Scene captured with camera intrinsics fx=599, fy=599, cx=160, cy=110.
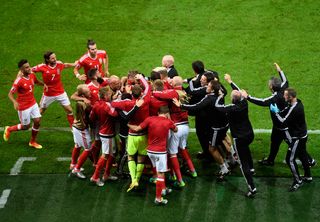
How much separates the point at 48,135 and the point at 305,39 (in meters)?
7.02

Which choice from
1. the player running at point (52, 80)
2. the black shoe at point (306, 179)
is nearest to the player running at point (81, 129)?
the player running at point (52, 80)

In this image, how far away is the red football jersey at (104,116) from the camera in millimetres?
9453

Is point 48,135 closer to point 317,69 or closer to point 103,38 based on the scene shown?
point 103,38

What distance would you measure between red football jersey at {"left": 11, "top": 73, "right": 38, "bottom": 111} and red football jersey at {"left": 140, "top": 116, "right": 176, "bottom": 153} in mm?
2762

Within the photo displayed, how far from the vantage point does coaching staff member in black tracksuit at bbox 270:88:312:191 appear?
30.8 ft

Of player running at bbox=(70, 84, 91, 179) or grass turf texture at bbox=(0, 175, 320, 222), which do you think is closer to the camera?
grass turf texture at bbox=(0, 175, 320, 222)

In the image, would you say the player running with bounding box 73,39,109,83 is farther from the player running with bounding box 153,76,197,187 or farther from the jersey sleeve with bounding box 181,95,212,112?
the jersey sleeve with bounding box 181,95,212,112

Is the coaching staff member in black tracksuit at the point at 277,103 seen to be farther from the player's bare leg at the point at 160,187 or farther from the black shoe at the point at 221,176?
the player's bare leg at the point at 160,187

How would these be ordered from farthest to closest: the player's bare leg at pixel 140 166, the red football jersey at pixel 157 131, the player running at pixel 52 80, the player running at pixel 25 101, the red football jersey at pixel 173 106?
the player running at pixel 52 80 → the player running at pixel 25 101 → the player's bare leg at pixel 140 166 → the red football jersey at pixel 173 106 → the red football jersey at pixel 157 131

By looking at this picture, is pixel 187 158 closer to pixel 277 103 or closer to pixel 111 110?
pixel 111 110

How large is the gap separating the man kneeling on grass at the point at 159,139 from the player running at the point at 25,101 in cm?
263

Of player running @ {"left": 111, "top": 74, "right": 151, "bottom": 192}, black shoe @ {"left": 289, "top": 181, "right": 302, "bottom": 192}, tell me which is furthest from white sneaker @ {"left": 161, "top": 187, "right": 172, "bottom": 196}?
black shoe @ {"left": 289, "top": 181, "right": 302, "bottom": 192}

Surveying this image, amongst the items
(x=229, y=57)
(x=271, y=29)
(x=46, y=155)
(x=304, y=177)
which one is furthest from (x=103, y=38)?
(x=304, y=177)

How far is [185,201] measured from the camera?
948 centimetres
